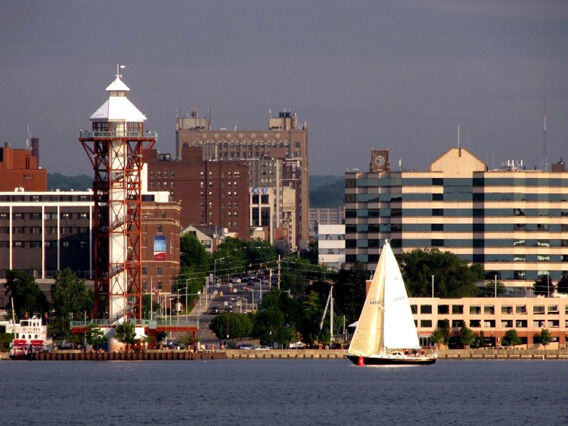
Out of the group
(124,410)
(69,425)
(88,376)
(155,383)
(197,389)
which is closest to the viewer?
(69,425)

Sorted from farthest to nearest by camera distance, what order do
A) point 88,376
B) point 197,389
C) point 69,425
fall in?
point 88,376 → point 197,389 → point 69,425

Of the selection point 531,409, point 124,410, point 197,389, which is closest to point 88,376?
point 197,389

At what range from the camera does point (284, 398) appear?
507ft

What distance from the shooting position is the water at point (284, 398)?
13350 cm

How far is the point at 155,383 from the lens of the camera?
178875mm

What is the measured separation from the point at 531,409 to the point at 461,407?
586 centimetres

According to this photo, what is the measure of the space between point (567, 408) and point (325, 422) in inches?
947

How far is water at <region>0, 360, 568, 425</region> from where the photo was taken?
438 ft

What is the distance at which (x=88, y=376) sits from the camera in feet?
638

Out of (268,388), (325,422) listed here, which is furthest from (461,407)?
(268,388)

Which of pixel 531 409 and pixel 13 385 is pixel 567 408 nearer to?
pixel 531 409

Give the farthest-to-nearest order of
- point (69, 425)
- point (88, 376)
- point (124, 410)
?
point (88, 376) < point (124, 410) < point (69, 425)

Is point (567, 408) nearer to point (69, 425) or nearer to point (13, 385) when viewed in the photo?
point (69, 425)

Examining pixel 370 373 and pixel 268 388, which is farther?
pixel 370 373
